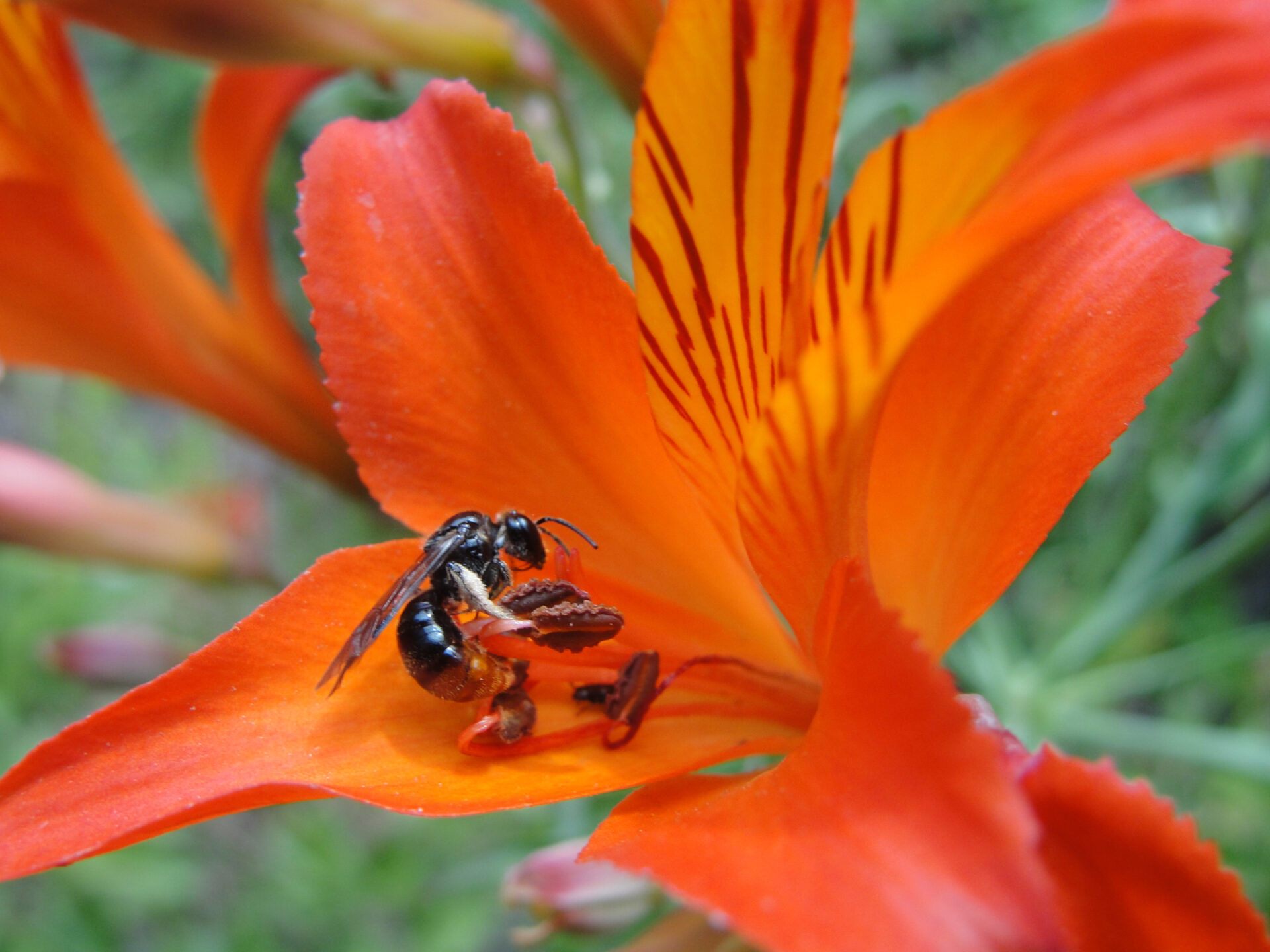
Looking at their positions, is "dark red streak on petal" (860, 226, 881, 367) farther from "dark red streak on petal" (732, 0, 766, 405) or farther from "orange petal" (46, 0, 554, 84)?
"orange petal" (46, 0, 554, 84)

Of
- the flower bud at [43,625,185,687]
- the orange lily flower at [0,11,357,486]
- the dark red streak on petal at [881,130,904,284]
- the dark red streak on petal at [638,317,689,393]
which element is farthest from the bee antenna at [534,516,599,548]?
the flower bud at [43,625,185,687]

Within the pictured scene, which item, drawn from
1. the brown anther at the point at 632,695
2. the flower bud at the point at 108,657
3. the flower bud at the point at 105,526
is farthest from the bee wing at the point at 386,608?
the flower bud at the point at 108,657

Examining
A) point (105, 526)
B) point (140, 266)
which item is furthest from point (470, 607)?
point (105, 526)

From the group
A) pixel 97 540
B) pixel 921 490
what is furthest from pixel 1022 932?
pixel 97 540

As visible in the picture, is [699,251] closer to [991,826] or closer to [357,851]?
[991,826]

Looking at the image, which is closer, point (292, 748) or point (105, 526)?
point (292, 748)

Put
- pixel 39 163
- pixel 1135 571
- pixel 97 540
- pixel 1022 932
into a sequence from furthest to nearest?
pixel 1135 571, pixel 97 540, pixel 39 163, pixel 1022 932

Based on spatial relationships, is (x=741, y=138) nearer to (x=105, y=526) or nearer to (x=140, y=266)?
(x=140, y=266)
